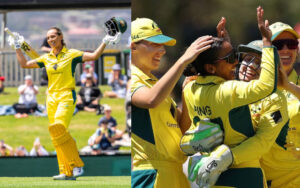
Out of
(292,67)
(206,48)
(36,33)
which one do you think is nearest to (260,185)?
(206,48)

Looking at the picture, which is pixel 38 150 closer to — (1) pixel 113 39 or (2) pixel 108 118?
(2) pixel 108 118

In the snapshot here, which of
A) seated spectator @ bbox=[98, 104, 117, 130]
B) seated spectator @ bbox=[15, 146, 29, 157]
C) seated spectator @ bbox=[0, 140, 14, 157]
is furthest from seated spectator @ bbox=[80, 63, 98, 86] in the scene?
seated spectator @ bbox=[0, 140, 14, 157]

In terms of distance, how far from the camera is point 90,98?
10234 millimetres

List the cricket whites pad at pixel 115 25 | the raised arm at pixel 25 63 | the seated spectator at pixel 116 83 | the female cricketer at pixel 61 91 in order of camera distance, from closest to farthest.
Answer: the cricket whites pad at pixel 115 25 < the female cricketer at pixel 61 91 < the raised arm at pixel 25 63 < the seated spectator at pixel 116 83

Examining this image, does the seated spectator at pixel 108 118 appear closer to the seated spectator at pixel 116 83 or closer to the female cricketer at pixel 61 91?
the seated spectator at pixel 116 83

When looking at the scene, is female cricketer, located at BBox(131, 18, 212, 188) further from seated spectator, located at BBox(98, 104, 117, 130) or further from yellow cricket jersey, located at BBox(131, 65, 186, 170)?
seated spectator, located at BBox(98, 104, 117, 130)

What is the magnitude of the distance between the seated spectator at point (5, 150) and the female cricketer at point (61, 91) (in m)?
3.10

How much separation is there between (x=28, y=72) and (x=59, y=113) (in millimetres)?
3897

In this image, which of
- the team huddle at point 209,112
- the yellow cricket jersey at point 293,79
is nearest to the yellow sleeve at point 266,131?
the team huddle at point 209,112

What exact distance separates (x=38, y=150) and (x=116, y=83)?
68.0 inches

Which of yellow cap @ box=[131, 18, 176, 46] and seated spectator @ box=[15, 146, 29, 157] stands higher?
yellow cap @ box=[131, 18, 176, 46]

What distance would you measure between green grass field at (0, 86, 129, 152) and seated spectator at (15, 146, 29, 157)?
110 millimetres

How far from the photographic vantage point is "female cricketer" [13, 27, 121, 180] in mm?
6625

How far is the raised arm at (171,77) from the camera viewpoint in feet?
7.91
